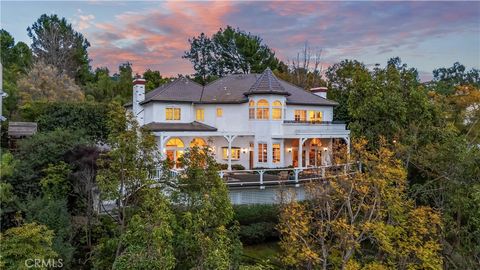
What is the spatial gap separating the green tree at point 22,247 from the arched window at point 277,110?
Result: 56.4 feet

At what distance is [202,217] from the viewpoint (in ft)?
34.8

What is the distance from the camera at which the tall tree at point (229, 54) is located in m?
50.1

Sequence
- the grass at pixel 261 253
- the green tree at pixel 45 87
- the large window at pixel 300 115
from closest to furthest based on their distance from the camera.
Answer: the grass at pixel 261 253, the large window at pixel 300 115, the green tree at pixel 45 87

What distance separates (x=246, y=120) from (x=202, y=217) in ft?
50.3

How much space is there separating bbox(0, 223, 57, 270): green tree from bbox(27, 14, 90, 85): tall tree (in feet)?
129

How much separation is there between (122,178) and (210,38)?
152ft

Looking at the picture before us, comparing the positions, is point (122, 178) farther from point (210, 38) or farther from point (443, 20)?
point (210, 38)

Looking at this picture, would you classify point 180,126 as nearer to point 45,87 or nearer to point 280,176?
point 280,176

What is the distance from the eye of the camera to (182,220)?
11.0 metres

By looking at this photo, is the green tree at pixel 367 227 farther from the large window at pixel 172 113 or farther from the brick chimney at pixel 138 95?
the brick chimney at pixel 138 95

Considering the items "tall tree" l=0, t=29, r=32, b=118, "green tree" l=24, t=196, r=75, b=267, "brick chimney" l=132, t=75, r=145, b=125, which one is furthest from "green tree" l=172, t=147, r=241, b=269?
"tall tree" l=0, t=29, r=32, b=118

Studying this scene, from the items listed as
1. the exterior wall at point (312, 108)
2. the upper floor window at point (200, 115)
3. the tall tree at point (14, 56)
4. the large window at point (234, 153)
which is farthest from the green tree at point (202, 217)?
the tall tree at point (14, 56)

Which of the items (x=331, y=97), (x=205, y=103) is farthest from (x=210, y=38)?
(x=205, y=103)

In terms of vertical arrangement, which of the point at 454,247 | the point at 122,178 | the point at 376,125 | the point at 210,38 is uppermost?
the point at 210,38
